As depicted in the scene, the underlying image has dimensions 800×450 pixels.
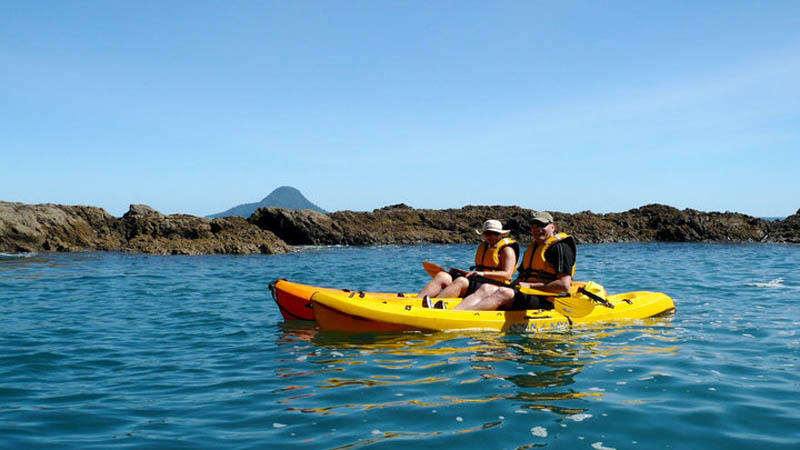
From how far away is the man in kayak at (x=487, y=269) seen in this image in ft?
27.9

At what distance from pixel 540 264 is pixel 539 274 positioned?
168 millimetres

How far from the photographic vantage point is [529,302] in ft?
26.6

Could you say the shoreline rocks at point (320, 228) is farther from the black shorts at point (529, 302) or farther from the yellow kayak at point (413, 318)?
the black shorts at point (529, 302)

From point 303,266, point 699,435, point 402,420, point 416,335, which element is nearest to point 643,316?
point 416,335

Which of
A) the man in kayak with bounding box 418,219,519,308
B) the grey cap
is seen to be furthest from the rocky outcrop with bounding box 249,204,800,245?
the grey cap

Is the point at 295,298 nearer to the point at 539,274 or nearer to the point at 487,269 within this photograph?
the point at 487,269

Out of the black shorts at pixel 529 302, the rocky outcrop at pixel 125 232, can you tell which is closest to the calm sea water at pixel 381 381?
the black shorts at pixel 529 302

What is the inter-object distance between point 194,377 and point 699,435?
4630 millimetres

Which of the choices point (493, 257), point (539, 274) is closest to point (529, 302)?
point (539, 274)

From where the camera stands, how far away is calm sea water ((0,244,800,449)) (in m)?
4.27

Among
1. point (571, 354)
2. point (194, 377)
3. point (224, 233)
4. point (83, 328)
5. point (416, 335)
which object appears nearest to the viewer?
point (194, 377)

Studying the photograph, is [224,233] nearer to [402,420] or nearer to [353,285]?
[353,285]

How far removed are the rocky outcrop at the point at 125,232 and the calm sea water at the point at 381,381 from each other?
40.5 feet

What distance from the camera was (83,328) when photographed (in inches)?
332
